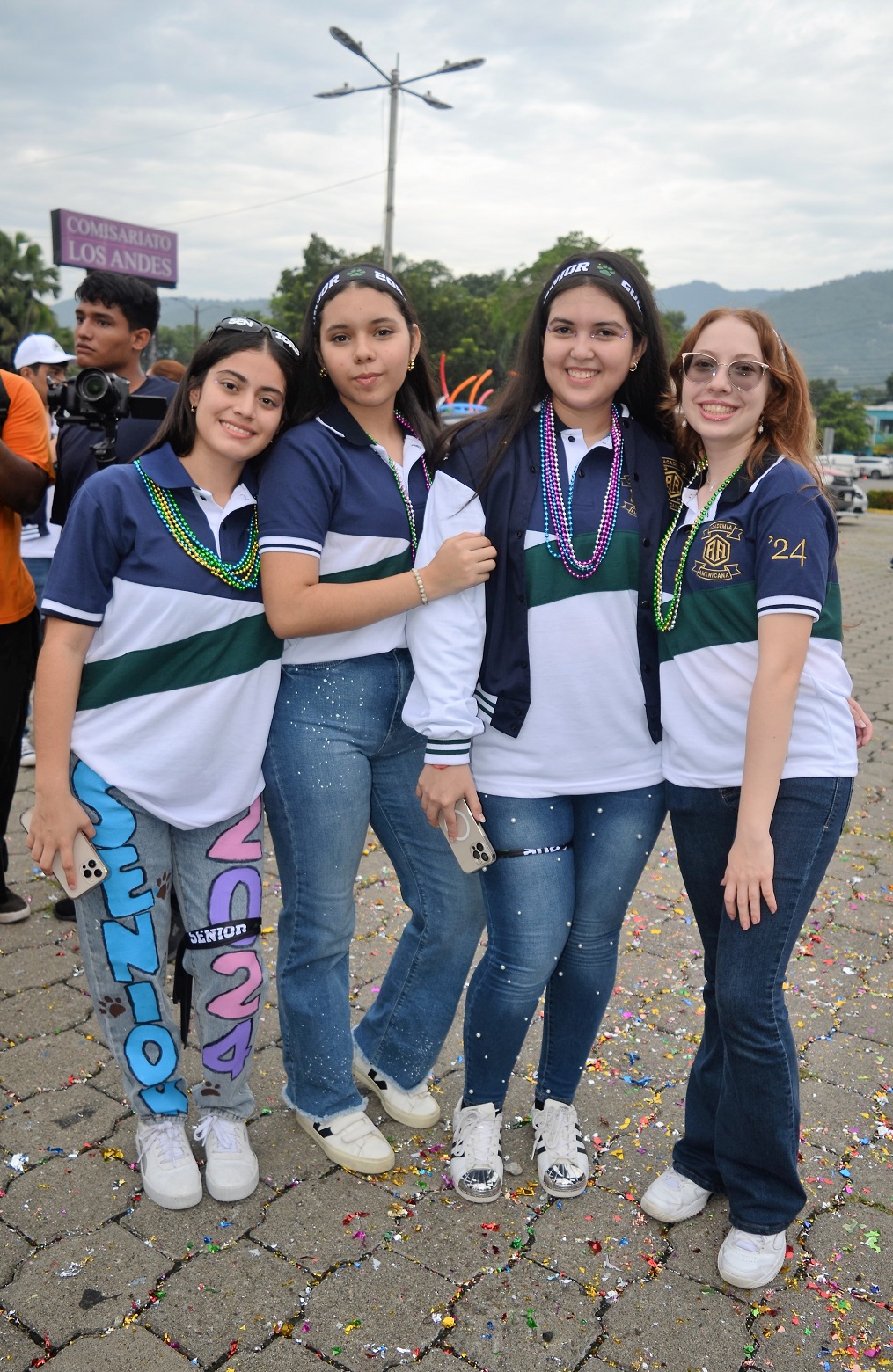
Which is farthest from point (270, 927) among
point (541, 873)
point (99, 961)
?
point (541, 873)

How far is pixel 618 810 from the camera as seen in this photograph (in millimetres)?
2279

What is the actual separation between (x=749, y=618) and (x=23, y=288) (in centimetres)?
5834

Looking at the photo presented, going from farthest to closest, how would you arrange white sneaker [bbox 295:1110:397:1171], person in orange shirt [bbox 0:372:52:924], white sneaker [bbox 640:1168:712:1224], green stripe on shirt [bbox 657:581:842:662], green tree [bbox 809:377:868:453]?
green tree [bbox 809:377:868:453], person in orange shirt [bbox 0:372:52:924], white sneaker [bbox 295:1110:397:1171], white sneaker [bbox 640:1168:712:1224], green stripe on shirt [bbox 657:581:842:662]

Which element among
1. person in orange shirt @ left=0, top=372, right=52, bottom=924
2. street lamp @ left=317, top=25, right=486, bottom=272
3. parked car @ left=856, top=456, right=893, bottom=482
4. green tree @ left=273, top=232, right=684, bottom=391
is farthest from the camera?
parked car @ left=856, top=456, right=893, bottom=482

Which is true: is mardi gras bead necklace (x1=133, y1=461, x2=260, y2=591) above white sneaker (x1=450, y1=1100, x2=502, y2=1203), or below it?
above

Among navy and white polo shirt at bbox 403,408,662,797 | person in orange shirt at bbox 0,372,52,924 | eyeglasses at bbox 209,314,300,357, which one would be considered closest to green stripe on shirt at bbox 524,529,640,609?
navy and white polo shirt at bbox 403,408,662,797

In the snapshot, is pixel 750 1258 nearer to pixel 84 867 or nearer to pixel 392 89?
pixel 84 867

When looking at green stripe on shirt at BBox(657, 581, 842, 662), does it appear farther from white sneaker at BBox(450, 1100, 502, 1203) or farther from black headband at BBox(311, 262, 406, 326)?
white sneaker at BBox(450, 1100, 502, 1203)

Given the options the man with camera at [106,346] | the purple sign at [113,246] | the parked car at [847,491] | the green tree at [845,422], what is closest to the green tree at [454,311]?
the purple sign at [113,246]

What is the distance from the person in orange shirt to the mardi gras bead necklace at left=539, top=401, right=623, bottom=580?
5.93 ft

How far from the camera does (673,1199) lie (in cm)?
238

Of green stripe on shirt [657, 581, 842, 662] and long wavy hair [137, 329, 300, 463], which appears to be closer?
green stripe on shirt [657, 581, 842, 662]

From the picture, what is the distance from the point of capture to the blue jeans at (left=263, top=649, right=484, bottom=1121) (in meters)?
2.30

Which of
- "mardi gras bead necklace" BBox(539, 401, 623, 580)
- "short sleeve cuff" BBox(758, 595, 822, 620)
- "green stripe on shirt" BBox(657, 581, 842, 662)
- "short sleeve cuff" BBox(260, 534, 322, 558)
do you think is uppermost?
"mardi gras bead necklace" BBox(539, 401, 623, 580)
